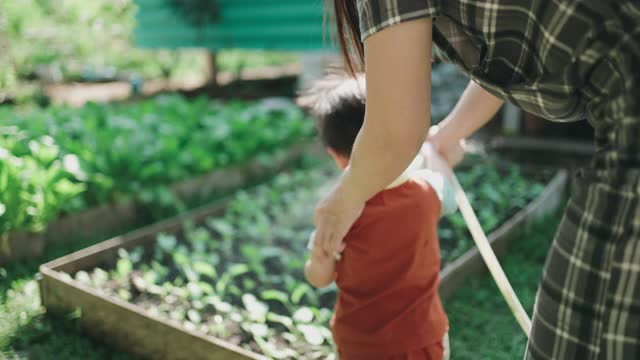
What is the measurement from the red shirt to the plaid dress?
0.73m

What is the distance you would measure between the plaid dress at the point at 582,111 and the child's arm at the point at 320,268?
72 cm

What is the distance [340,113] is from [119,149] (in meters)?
2.56

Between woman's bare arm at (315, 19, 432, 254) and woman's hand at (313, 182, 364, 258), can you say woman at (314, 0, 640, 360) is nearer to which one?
woman's bare arm at (315, 19, 432, 254)

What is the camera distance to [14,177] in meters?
3.33

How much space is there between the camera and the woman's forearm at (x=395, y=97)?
0.96m

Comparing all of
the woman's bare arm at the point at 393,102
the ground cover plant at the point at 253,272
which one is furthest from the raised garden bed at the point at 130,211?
the woman's bare arm at the point at 393,102

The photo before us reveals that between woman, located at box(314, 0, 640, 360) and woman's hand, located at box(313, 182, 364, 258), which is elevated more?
woman, located at box(314, 0, 640, 360)

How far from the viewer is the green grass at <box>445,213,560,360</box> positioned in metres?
2.57

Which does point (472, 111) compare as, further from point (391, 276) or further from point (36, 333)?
point (36, 333)

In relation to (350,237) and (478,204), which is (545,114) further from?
(478,204)

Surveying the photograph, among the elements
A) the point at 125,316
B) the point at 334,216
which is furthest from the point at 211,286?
the point at 334,216

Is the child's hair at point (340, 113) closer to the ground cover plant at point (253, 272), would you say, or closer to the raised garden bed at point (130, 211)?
the ground cover plant at point (253, 272)

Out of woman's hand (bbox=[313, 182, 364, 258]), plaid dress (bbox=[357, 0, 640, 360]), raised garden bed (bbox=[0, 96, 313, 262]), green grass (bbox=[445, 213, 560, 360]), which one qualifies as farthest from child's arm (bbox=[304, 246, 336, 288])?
raised garden bed (bbox=[0, 96, 313, 262])

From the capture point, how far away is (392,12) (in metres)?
0.95
